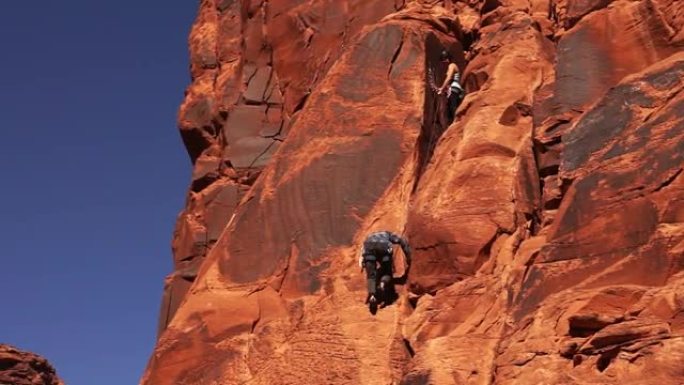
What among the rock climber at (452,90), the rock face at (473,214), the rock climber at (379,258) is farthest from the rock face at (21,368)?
the rock climber at (379,258)

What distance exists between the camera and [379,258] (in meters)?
23.7

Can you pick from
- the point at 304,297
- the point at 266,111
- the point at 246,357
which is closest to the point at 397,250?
the point at 304,297

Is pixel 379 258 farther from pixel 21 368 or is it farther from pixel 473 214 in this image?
pixel 21 368

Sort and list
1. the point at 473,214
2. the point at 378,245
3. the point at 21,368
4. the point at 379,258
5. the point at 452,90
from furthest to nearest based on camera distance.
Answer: the point at 21,368 → the point at 452,90 → the point at 379,258 → the point at 378,245 → the point at 473,214

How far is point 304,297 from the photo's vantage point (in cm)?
2498

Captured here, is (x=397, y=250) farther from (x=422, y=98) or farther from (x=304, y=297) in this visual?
(x=422, y=98)

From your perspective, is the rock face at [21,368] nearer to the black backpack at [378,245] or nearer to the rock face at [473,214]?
the rock face at [473,214]

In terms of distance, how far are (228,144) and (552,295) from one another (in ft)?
59.8

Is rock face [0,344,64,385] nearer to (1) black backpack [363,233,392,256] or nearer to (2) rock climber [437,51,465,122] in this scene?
(2) rock climber [437,51,465,122]

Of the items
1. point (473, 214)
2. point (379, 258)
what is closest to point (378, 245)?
point (379, 258)

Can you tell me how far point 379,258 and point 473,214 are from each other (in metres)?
2.23

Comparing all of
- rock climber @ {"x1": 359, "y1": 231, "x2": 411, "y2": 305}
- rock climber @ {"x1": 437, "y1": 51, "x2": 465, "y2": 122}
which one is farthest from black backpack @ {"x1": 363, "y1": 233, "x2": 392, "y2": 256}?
rock climber @ {"x1": 437, "y1": 51, "x2": 465, "y2": 122}

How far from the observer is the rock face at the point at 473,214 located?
18.2m

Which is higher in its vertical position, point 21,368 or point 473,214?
point 21,368
